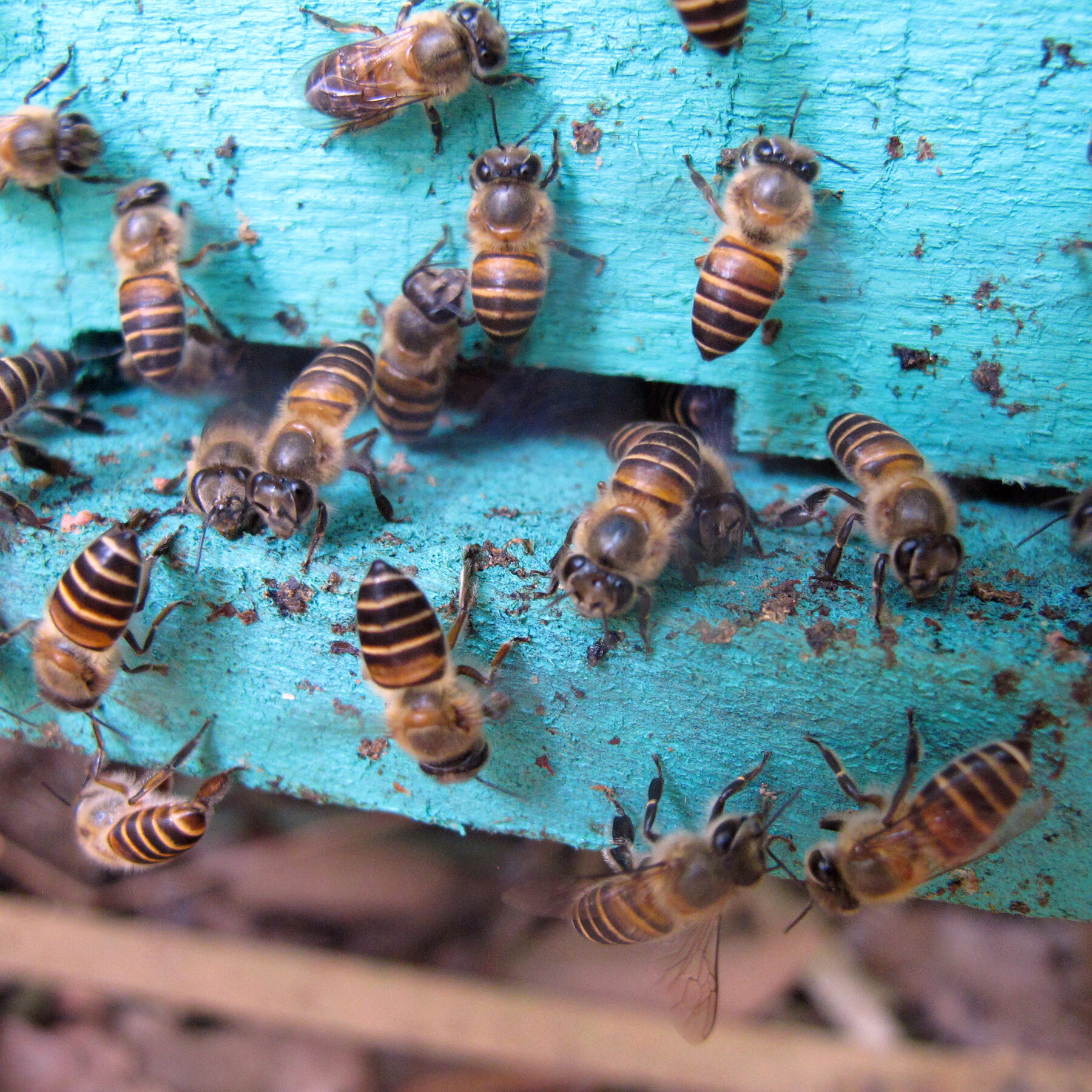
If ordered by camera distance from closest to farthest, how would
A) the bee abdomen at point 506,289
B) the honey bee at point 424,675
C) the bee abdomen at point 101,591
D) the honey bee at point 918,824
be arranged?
the honey bee at point 918,824
the honey bee at point 424,675
the bee abdomen at point 101,591
the bee abdomen at point 506,289

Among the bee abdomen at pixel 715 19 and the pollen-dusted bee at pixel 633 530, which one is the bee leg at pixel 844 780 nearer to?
the pollen-dusted bee at pixel 633 530

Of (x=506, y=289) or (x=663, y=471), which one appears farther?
(x=506, y=289)

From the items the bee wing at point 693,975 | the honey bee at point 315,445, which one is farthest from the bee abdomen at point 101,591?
the bee wing at point 693,975

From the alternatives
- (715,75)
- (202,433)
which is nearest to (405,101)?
(715,75)

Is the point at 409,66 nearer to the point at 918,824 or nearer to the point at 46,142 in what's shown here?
the point at 46,142

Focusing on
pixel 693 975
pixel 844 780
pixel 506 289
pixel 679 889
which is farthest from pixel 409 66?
pixel 693 975

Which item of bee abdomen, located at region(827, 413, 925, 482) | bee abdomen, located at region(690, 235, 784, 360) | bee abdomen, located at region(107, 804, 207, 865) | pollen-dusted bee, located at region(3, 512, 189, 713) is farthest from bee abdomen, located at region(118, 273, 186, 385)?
bee abdomen, located at region(827, 413, 925, 482)

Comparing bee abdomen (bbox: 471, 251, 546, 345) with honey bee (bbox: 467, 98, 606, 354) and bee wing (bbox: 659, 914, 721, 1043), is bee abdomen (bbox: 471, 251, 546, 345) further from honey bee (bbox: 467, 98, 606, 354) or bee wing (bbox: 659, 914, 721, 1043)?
bee wing (bbox: 659, 914, 721, 1043)

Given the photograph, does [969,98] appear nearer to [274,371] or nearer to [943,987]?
[274,371]
